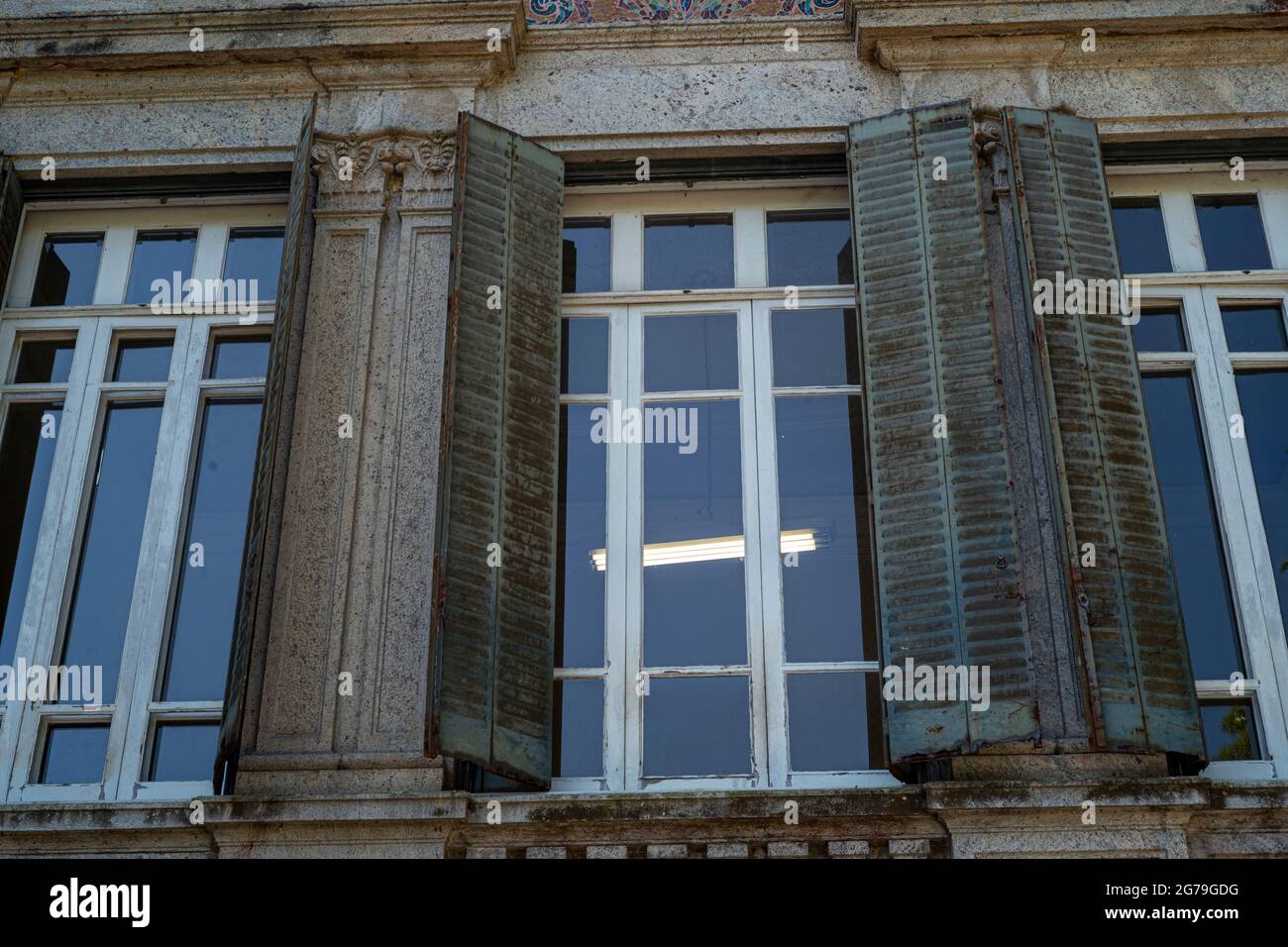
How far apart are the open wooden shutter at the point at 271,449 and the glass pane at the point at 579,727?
1214mm

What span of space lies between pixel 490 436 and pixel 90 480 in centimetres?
183

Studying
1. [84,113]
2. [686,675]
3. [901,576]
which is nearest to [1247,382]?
[901,576]

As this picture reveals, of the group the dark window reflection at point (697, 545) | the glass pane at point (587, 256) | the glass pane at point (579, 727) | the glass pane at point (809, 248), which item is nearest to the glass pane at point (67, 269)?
the glass pane at point (587, 256)

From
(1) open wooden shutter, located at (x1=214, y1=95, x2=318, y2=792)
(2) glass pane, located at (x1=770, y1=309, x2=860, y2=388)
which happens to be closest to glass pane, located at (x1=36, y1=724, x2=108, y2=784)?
(1) open wooden shutter, located at (x1=214, y1=95, x2=318, y2=792)

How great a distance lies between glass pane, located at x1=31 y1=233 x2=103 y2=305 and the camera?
25.2 ft

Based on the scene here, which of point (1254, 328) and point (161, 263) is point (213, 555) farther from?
point (1254, 328)

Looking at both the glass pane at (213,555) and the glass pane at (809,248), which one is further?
the glass pane at (809,248)

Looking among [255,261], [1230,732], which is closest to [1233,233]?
[1230,732]

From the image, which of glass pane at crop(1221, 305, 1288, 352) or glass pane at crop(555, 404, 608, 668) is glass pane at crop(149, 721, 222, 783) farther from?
glass pane at crop(1221, 305, 1288, 352)

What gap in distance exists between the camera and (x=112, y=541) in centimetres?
710

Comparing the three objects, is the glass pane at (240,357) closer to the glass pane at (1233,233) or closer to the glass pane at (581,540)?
the glass pane at (581,540)

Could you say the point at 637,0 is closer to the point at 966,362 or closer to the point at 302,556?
the point at 966,362

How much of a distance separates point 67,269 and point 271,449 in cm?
181

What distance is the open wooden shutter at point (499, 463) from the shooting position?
6262 mm
